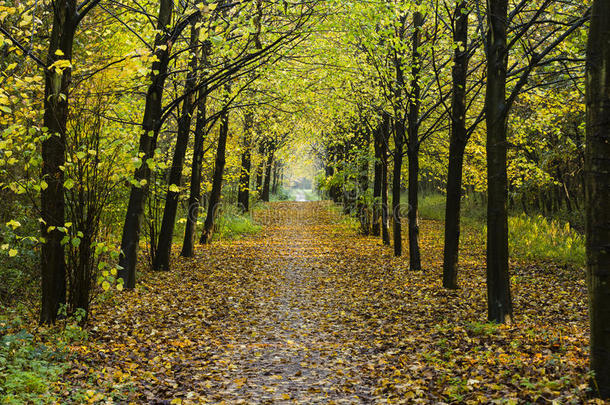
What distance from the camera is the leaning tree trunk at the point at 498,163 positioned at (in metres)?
6.77

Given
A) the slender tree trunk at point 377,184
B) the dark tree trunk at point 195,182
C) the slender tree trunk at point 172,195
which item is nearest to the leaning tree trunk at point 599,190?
the slender tree trunk at point 172,195

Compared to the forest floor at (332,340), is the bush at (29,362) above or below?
above

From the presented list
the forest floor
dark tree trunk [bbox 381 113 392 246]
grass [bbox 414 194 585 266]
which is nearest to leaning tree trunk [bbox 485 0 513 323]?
the forest floor

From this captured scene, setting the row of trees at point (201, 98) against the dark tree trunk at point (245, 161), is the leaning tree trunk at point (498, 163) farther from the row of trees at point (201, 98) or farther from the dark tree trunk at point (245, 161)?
the dark tree trunk at point (245, 161)

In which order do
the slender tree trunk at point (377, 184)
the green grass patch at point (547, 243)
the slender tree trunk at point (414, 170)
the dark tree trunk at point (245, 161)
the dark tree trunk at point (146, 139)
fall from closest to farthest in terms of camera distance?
1. the dark tree trunk at point (146, 139)
2. the slender tree trunk at point (414, 170)
3. the green grass patch at point (547, 243)
4. the slender tree trunk at point (377, 184)
5. the dark tree trunk at point (245, 161)

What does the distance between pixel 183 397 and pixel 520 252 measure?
1287 cm

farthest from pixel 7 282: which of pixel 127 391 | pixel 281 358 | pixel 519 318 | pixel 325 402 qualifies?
pixel 519 318

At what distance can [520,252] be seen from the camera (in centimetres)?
1450

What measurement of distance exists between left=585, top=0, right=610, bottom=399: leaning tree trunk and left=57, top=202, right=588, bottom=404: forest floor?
19.1 inches

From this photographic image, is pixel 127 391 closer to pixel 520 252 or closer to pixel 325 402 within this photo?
pixel 325 402

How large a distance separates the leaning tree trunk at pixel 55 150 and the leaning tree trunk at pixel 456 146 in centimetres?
744

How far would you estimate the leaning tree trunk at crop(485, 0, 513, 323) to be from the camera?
6.77 metres

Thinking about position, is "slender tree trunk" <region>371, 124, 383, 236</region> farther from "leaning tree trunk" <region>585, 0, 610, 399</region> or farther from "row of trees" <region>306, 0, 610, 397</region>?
"leaning tree trunk" <region>585, 0, 610, 399</region>

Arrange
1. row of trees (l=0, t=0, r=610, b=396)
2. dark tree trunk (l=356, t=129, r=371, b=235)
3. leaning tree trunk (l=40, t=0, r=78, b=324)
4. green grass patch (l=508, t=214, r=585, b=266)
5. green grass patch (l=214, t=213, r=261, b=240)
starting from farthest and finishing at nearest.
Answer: dark tree trunk (l=356, t=129, r=371, b=235) → green grass patch (l=214, t=213, r=261, b=240) → green grass patch (l=508, t=214, r=585, b=266) → leaning tree trunk (l=40, t=0, r=78, b=324) → row of trees (l=0, t=0, r=610, b=396)
